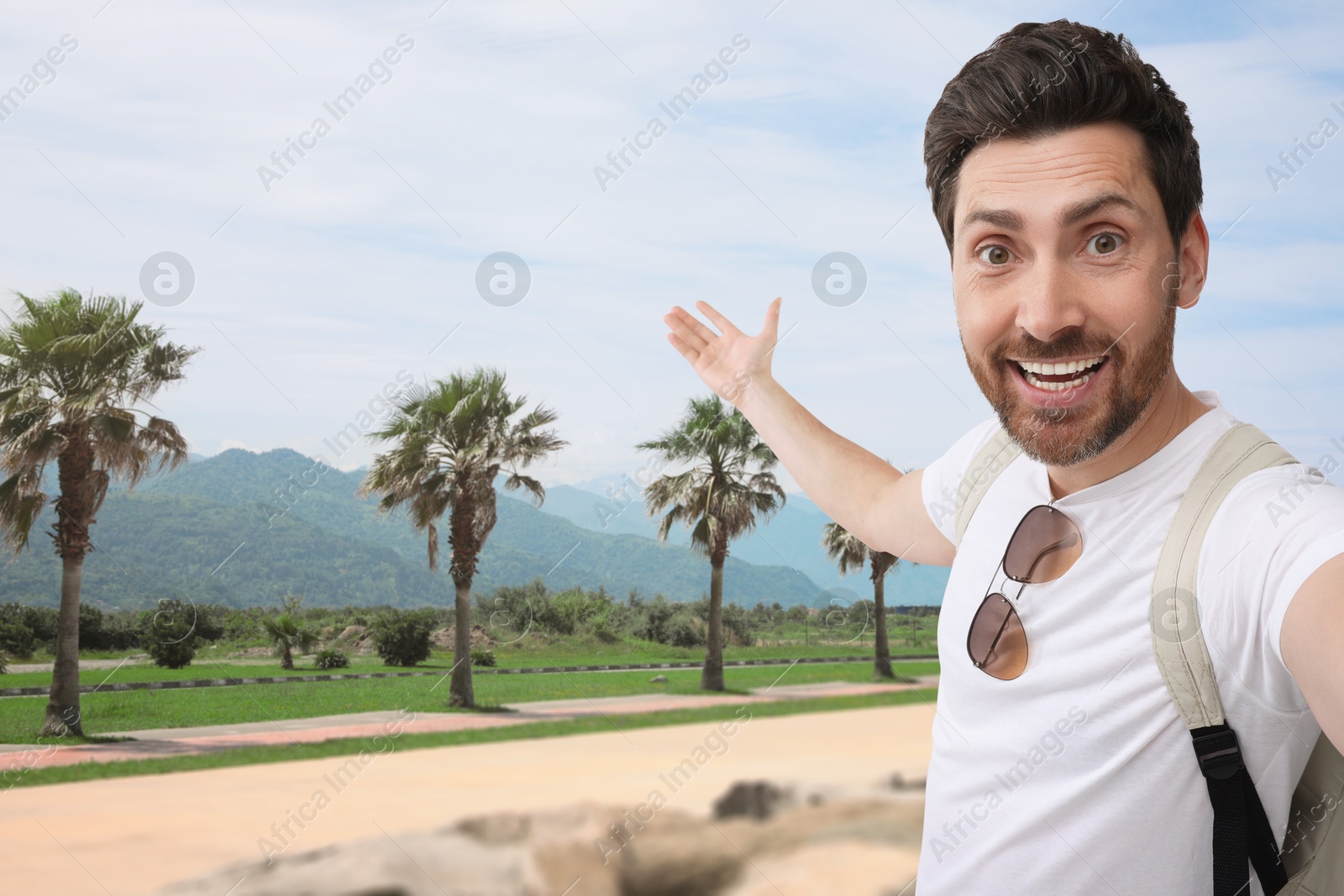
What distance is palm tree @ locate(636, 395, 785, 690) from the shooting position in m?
14.4

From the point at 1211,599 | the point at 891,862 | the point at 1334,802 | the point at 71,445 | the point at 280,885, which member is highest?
the point at 71,445

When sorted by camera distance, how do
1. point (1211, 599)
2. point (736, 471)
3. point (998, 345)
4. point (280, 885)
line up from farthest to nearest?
point (736, 471)
point (280, 885)
point (998, 345)
point (1211, 599)

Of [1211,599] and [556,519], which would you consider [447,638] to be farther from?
[556,519]

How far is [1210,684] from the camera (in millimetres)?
668

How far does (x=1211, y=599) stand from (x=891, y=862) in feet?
24.6

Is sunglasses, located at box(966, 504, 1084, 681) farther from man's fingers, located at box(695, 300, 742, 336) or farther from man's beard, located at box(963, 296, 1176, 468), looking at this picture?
man's fingers, located at box(695, 300, 742, 336)

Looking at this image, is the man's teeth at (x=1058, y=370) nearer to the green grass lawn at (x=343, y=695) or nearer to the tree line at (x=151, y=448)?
the tree line at (x=151, y=448)

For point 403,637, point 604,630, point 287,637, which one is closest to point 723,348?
point 403,637

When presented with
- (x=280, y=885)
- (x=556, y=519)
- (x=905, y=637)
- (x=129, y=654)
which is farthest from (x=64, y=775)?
(x=556, y=519)

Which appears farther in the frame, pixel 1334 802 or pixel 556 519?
pixel 556 519

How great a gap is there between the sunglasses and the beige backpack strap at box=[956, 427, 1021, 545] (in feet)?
0.36

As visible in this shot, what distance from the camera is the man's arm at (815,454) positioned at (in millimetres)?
1147

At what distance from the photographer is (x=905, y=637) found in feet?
70.0

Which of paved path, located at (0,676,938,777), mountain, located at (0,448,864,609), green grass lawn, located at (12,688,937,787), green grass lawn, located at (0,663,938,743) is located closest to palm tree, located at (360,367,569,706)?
green grass lawn, located at (12,688,937,787)
